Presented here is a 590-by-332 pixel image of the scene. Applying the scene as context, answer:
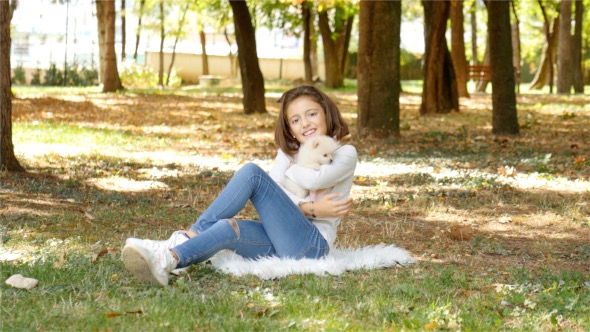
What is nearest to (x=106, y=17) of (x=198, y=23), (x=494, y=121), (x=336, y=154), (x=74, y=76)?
(x=74, y=76)

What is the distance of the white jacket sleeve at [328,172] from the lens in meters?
5.16

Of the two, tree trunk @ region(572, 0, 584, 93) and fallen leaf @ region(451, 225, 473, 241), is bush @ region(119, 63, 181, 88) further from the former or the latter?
fallen leaf @ region(451, 225, 473, 241)

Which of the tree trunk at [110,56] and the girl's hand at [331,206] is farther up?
the tree trunk at [110,56]

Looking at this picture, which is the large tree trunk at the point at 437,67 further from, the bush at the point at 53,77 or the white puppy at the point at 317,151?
the bush at the point at 53,77

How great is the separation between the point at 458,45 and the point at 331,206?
20.9 metres

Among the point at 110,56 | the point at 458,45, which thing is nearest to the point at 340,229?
the point at 458,45

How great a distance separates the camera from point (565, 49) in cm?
2719

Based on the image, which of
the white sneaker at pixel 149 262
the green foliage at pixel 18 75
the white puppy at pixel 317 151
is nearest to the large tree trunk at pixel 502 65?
the white puppy at pixel 317 151

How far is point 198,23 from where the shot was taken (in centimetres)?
3966

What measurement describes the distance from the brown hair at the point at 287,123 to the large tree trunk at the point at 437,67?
13.4m

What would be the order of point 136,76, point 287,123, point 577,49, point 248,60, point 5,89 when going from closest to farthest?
point 287,123 < point 5,89 < point 248,60 < point 577,49 < point 136,76

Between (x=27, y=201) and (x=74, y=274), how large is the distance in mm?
3267

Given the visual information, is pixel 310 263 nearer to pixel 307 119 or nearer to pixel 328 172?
pixel 328 172

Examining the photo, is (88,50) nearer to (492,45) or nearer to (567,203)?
(492,45)
